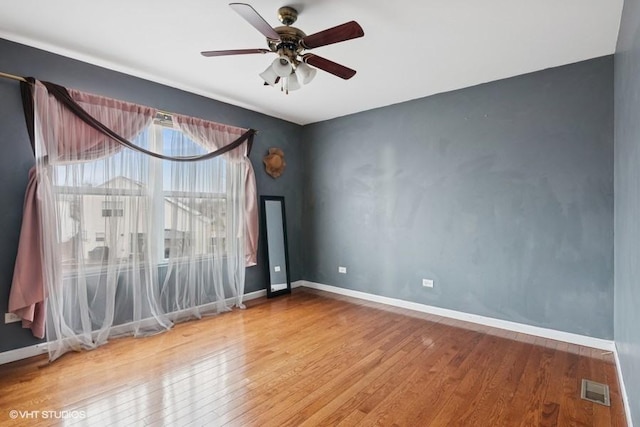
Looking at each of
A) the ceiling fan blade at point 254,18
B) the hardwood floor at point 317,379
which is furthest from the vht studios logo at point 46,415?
the ceiling fan blade at point 254,18

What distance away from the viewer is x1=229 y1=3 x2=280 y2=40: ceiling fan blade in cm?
174

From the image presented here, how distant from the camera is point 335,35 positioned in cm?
204

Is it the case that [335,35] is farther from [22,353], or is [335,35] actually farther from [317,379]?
[22,353]

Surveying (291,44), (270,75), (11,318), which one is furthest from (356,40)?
(11,318)

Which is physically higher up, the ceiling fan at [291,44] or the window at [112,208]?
the ceiling fan at [291,44]

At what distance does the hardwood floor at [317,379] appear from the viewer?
1.96 m

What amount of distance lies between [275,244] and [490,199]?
9.61 ft

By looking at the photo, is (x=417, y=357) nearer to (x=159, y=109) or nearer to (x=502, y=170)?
(x=502, y=170)

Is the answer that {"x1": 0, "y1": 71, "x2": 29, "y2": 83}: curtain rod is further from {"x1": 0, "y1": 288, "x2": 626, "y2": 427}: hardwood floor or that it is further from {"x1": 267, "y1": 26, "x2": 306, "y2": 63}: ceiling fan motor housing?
{"x1": 0, "y1": 288, "x2": 626, "y2": 427}: hardwood floor

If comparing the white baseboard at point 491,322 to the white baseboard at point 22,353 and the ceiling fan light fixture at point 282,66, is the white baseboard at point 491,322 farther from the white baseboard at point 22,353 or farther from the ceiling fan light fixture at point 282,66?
the white baseboard at point 22,353

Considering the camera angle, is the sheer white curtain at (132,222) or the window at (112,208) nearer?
the sheer white curtain at (132,222)

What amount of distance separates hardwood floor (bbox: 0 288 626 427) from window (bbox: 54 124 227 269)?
901 millimetres

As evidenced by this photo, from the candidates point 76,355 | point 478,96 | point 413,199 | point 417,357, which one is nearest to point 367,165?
point 413,199

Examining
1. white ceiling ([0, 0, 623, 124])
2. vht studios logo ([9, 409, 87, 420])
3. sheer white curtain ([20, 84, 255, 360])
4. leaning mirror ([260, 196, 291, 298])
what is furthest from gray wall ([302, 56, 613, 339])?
vht studios logo ([9, 409, 87, 420])
